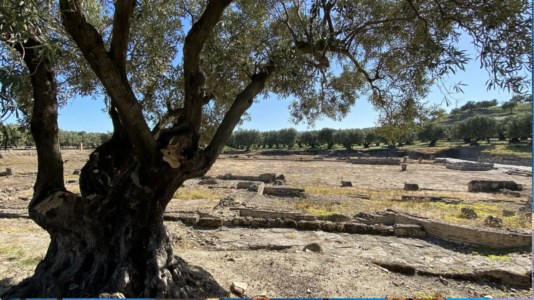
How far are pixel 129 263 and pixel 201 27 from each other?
3.71 meters

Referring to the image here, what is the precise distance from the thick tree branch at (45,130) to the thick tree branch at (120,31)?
3.65 ft

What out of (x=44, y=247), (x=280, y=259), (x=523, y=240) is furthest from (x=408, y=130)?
(x=44, y=247)

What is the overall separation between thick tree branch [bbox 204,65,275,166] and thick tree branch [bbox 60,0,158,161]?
3.20 feet

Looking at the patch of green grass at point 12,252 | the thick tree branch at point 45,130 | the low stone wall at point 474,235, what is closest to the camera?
the thick tree branch at point 45,130

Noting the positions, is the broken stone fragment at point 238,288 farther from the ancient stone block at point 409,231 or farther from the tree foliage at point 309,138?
the tree foliage at point 309,138

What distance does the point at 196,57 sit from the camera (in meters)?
4.83

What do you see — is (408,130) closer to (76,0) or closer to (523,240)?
(76,0)

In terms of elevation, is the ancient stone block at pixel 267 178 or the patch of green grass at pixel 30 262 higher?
the patch of green grass at pixel 30 262

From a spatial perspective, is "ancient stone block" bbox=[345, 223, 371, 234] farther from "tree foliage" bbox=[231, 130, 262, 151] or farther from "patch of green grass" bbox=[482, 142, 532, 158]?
"tree foliage" bbox=[231, 130, 262, 151]

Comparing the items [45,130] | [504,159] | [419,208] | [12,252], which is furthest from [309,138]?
[45,130]

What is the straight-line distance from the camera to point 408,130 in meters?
7.32

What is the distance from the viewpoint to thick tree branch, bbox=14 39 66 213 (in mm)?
4789

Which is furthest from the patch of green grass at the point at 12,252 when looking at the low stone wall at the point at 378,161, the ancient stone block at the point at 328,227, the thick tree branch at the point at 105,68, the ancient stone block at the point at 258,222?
the low stone wall at the point at 378,161

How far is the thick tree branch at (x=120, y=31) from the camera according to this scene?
4270mm
